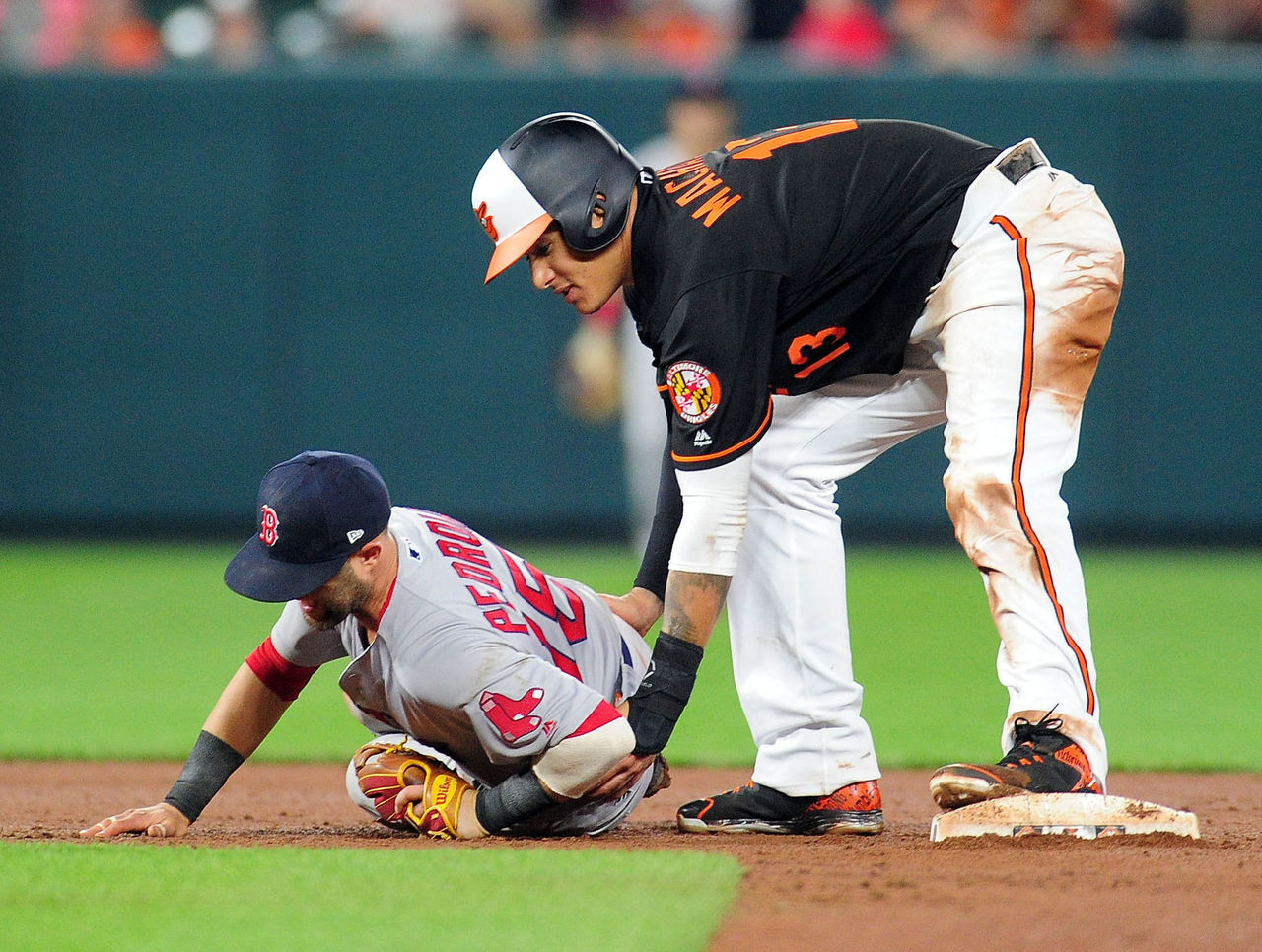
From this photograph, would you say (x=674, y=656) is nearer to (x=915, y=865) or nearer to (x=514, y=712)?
(x=514, y=712)

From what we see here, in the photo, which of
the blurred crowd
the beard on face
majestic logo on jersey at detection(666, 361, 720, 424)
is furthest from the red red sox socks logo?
the blurred crowd

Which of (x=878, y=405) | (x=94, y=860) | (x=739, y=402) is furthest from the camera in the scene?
(x=878, y=405)

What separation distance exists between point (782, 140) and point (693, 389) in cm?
69

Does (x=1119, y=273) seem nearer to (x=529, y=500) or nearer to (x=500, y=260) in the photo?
(x=500, y=260)

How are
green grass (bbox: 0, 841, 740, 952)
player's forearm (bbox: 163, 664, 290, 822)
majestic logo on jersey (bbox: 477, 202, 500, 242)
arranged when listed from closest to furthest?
1. green grass (bbox: 0, 841, 740, 952)
2. majestic logo on jersey (bbox: 477, 202, 500, 242)
3. player's forearm (bbox: 163, 664, 290, 822)

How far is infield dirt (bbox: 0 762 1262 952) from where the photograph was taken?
8.48 ft

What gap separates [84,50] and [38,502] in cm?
295

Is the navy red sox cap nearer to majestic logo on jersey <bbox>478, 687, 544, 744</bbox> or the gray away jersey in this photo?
the gray away jersey

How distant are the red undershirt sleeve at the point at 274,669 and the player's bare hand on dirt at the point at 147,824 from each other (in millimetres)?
312

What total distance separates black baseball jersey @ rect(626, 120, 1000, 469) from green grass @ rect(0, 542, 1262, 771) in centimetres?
177

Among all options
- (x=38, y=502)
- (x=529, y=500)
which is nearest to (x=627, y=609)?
(x=529, y=500)

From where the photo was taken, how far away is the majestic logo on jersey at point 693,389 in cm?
326

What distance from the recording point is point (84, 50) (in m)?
11.4

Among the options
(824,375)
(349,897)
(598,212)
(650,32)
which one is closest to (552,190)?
(598,212)
